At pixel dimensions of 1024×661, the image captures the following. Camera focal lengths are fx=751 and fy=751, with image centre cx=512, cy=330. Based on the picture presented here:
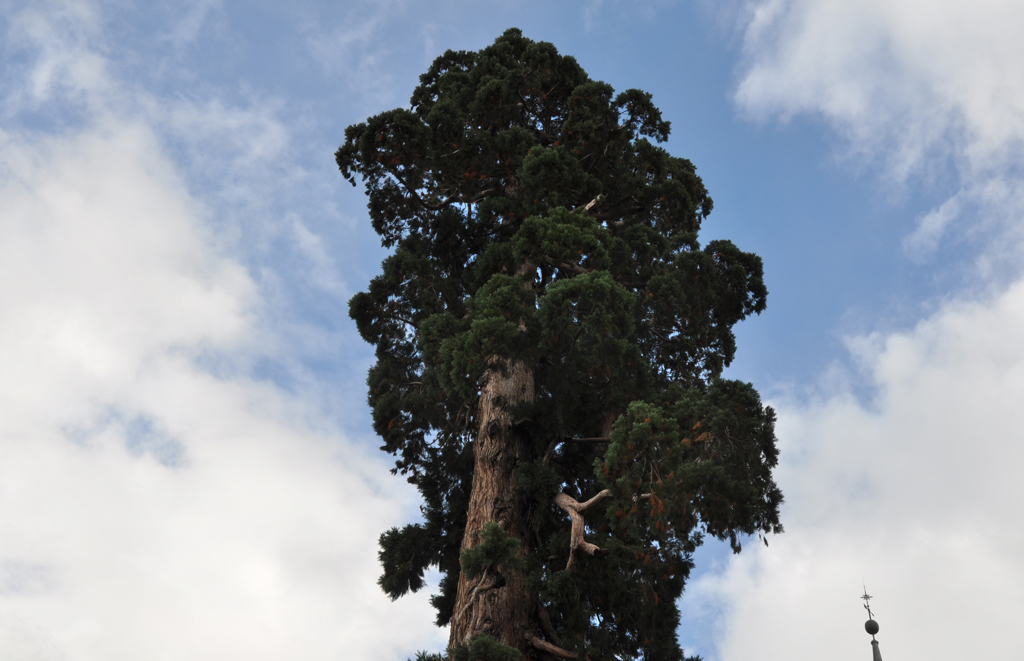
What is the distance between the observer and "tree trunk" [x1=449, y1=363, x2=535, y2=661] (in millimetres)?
8531

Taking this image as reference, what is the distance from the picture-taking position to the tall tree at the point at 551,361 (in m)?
8.35

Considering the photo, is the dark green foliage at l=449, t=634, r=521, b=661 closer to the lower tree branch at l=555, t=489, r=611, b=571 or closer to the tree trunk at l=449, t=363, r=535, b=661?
the tree trunk at l=449, t=363, r=535, b=661

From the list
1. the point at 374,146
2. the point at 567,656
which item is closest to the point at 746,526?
the point at 567,656

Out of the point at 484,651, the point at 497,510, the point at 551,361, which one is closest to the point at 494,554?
the point at 484,651

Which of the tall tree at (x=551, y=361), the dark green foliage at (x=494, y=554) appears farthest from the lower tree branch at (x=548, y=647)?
the dark green foliage at (x=494, y=554)

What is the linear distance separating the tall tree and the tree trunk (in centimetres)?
3

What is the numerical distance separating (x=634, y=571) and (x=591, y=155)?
7.02 meters

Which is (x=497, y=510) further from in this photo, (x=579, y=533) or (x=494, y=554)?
(x=494, y=554)

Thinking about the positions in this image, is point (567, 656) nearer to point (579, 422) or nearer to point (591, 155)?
point (579, 422)

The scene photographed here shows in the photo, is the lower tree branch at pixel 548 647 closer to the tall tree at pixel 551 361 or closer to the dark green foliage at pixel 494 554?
the tall tree at pixel 551 361

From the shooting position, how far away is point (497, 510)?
9.39m

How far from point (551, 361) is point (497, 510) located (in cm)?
210

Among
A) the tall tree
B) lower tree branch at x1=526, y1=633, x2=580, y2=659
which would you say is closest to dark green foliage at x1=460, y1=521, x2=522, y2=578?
the tall tree

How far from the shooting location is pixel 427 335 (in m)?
10.2
